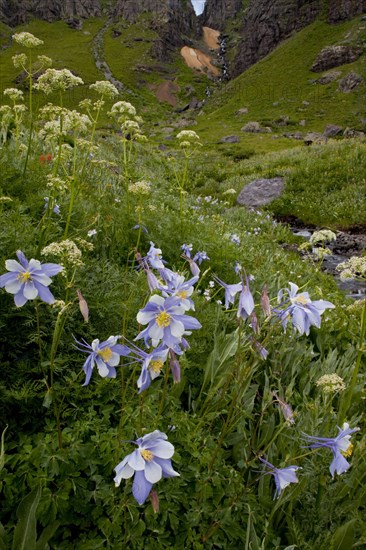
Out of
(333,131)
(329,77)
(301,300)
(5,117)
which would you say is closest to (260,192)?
(5,117)

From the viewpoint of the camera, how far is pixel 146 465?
1.09 m

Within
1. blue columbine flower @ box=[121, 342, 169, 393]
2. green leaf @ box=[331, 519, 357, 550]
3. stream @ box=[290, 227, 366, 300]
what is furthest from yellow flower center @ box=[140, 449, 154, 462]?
stream @ box=[290, 227, 366, 300]

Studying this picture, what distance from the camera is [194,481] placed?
1.88 meters

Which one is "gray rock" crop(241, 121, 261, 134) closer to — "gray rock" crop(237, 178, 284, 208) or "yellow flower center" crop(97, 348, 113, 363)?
"gray rock" crop(237, 178, 284, 208)

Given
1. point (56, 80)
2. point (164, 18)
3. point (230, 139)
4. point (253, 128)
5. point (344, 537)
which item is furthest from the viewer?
point (164, 18)

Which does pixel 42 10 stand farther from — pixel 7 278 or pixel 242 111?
pixel 7 278

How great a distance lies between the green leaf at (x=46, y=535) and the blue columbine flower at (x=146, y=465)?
2.36 ft

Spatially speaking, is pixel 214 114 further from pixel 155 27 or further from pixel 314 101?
pixel 155 27

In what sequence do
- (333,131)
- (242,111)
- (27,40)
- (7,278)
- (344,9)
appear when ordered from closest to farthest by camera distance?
(7,278)
(27,40)
(333,131)
(242,111)
(344,9)

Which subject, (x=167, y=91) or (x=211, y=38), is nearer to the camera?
(x=167, y=91)

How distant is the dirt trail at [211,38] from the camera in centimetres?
17862

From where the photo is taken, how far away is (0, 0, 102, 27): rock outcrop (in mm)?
144500

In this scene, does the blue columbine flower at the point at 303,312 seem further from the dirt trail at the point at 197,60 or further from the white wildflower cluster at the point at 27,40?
the dirt trail at the point at 197,60

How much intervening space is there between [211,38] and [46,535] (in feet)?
715
